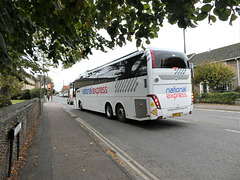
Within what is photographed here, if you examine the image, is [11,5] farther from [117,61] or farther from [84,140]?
[117,61]

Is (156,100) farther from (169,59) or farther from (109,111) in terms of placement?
(109,111)

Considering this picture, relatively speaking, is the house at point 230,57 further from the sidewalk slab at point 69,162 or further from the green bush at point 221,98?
the sidewalk slab at point 69,162

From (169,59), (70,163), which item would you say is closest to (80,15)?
(70,163)

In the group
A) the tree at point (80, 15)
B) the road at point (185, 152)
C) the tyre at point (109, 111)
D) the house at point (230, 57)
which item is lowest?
the road at point (185, 152)

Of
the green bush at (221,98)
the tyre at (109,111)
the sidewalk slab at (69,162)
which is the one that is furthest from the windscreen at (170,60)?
the green bush at (221,98)

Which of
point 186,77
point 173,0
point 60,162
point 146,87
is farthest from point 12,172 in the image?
point 186,77

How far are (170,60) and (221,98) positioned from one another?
13.3m

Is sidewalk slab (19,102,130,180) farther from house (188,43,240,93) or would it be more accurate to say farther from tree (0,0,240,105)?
house (188,43,240,93)

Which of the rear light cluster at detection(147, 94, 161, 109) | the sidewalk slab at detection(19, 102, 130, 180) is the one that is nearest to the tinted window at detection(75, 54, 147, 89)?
the rear light cluster at detection(147, 94, 161, 109)

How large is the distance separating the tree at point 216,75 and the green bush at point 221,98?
1816 millimetres

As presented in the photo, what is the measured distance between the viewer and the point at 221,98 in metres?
16.7

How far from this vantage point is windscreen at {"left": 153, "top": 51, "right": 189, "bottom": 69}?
646 centimetres

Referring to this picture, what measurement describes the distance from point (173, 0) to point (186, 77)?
554 cm

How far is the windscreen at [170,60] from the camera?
255 inches
